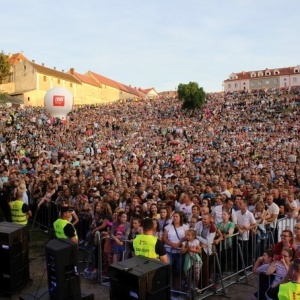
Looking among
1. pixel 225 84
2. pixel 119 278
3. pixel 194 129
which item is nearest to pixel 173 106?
pixel 194 129

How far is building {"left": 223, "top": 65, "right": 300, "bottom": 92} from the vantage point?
96812 mm

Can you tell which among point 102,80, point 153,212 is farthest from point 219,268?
point 102,80

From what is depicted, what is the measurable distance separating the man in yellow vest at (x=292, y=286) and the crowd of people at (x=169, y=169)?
1.21 m

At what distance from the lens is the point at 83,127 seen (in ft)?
103

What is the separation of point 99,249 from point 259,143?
2151 centimetres

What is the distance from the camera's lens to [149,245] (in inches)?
225

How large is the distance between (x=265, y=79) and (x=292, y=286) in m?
102

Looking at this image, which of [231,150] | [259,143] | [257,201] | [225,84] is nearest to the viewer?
[257,201]

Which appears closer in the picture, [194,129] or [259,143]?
[259,143]

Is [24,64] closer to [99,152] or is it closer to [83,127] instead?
[83,127]

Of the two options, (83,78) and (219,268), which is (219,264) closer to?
(219,268)

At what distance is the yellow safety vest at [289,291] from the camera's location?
3998 millimetres

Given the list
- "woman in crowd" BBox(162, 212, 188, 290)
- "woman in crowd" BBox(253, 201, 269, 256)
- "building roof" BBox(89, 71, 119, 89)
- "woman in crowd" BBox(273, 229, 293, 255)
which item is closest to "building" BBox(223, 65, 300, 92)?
"building roof" BBox(89, 71, 119, 89)

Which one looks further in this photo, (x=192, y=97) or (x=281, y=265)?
(x=192, y=97)
